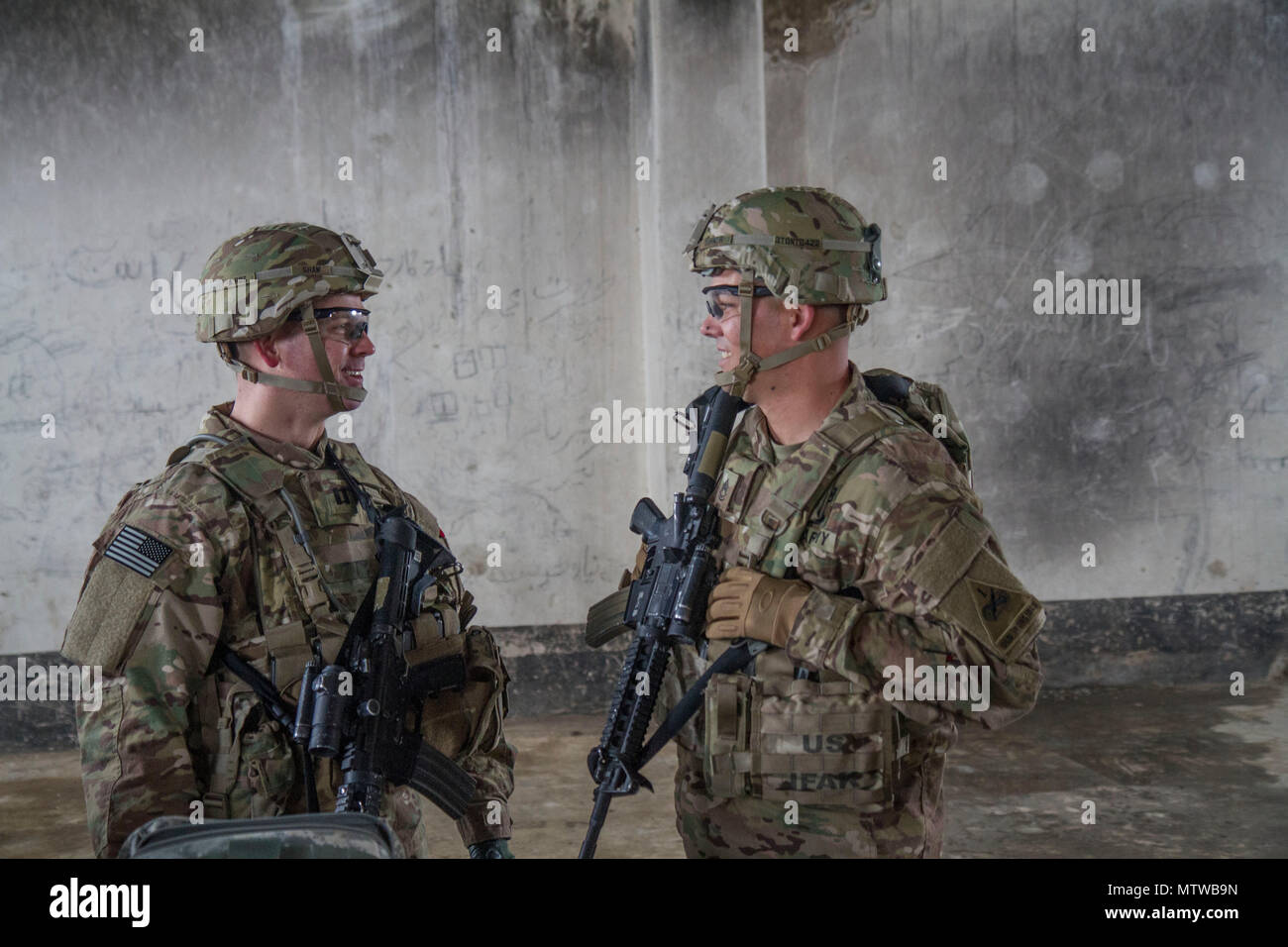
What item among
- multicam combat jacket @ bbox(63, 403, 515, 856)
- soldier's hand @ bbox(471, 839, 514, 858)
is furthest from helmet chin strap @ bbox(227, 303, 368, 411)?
soldier's hand @ bbox(471, 839, 514, 858)

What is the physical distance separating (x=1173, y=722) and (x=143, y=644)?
208 inches

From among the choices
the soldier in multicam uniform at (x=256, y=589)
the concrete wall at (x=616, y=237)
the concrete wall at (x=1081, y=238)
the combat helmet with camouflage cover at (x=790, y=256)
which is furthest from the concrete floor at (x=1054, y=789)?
the combat helmet with camouflage cover at (x=790, y=256)

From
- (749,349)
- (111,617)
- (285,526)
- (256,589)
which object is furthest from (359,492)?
(749,349)

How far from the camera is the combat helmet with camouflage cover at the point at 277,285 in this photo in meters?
2.59

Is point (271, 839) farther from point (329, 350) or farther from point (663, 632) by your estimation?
point (329, 350)

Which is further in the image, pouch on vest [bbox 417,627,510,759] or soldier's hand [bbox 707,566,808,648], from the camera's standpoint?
pouch on vest [bbox 417,627,510,759]

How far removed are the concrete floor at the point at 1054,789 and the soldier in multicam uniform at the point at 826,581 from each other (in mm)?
2122

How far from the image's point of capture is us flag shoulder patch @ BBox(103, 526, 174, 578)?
232cm

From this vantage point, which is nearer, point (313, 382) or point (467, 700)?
point (313, 382)

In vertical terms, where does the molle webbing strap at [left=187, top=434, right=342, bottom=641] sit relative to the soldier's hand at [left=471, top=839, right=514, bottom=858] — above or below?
above

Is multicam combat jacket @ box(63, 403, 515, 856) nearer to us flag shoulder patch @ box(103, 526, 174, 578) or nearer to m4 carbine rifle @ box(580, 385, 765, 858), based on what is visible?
us flag shoulder patch @ box(103, 526, 174, 578)

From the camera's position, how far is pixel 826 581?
2.44 metres

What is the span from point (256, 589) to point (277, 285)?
66cm
